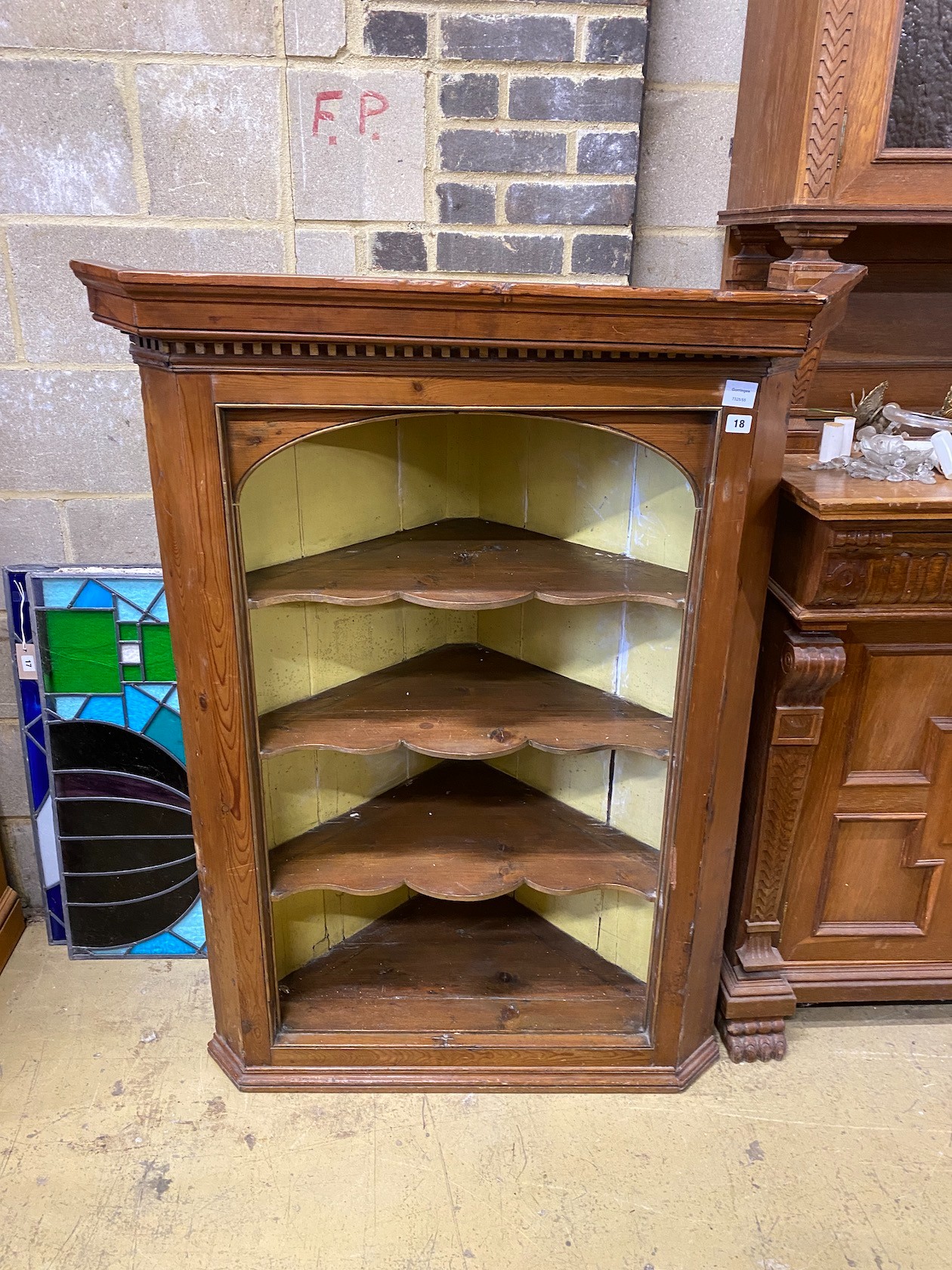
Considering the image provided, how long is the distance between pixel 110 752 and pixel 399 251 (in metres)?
1.16

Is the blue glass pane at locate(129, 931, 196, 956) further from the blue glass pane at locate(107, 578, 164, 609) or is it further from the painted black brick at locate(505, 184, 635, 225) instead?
the painted black brick at locate(505, 184, 635, 225)

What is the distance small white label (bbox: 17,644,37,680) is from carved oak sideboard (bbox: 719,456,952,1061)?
56.5 inches

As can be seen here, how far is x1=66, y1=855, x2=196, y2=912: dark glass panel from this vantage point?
1.95 meters

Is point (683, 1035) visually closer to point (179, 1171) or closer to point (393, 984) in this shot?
point (393, 984)

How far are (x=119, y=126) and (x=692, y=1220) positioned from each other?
2061mm

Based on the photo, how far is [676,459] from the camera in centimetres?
135

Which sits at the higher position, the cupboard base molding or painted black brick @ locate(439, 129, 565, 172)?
painted black brick @ locate(439, 129, 565, 172)

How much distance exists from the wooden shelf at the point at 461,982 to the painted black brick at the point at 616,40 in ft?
5.51

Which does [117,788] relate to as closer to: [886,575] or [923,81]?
[886,575]

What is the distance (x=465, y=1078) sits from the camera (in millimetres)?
1681

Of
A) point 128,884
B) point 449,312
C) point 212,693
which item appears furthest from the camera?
point 128,884

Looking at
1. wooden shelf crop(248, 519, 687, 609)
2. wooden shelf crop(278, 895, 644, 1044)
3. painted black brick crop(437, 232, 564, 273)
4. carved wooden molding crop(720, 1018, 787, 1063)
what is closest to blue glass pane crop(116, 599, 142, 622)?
wooden shelf crop(248, 519, 687, 609)

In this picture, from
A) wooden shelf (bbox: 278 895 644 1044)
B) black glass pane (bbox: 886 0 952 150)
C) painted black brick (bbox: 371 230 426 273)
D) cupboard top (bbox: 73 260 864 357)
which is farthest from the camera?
wooden shelf (bbox: 278 895 644 1044)

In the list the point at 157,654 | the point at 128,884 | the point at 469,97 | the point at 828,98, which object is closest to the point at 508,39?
the point at 469,97
